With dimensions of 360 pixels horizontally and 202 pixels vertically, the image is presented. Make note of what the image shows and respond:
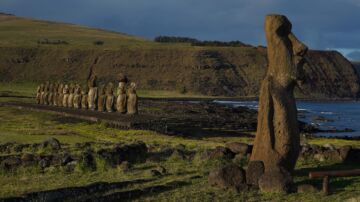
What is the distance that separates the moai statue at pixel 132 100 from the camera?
143 ft

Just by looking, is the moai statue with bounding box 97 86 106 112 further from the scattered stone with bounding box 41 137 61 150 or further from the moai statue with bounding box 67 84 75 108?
the scattered stone with bounding box 41 137 61 150

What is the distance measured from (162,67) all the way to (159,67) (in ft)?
3.09

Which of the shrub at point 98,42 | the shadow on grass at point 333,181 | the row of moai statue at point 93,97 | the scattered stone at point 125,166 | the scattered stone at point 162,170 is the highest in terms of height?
the shrub at point 98,42

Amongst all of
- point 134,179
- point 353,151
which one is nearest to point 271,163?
point 134,179

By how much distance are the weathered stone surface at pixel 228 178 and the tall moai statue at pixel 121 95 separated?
29589 mm

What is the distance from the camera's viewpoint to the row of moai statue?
146 feet

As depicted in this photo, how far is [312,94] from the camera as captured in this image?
543 feet

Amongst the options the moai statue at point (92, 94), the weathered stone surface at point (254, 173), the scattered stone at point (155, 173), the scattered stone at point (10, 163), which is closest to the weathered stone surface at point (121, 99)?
the moai statue at point (92, 94)

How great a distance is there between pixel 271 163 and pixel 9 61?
13692 cm

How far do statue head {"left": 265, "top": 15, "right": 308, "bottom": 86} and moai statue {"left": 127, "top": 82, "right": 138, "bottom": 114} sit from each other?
26.8 m

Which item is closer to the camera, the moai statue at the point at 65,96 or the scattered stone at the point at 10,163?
the scattered stone at the point at 10,163

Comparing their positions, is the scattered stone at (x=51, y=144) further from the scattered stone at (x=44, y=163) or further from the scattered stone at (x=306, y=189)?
the scattered stone at (x=306, y=189)

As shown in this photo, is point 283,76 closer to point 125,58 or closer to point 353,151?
point 353,151

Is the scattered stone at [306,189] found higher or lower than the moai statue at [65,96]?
lower
